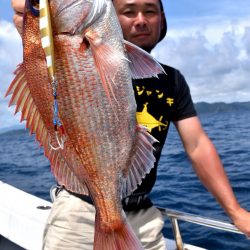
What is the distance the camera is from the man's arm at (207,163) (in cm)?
300

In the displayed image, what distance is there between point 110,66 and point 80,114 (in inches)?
10.9

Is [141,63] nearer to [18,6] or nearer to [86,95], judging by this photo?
[86,95]

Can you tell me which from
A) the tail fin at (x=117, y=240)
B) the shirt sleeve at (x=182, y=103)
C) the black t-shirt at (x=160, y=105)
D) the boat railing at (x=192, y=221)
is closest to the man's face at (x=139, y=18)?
the black t-shirt at (x=160, y=105)

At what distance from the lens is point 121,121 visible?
201 centimetres

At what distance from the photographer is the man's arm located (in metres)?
3.00

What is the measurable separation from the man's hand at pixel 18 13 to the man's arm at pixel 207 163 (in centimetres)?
132

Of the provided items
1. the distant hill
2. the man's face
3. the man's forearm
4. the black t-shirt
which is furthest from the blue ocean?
the distant hill

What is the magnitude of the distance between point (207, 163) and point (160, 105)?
1.90 ft

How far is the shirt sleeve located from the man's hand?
1.21 m

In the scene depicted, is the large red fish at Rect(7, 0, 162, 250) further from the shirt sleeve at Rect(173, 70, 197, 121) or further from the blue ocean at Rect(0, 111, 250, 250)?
the blue ocean at Rect(0, 111, 250, 250)

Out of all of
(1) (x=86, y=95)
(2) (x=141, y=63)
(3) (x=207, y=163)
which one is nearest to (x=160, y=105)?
(3) (x=207, y=163)

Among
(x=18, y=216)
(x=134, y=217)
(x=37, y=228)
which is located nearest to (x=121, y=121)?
(x=134, y=217)

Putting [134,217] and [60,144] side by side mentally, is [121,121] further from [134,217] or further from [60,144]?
[134,217]

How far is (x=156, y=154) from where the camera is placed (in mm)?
2902
